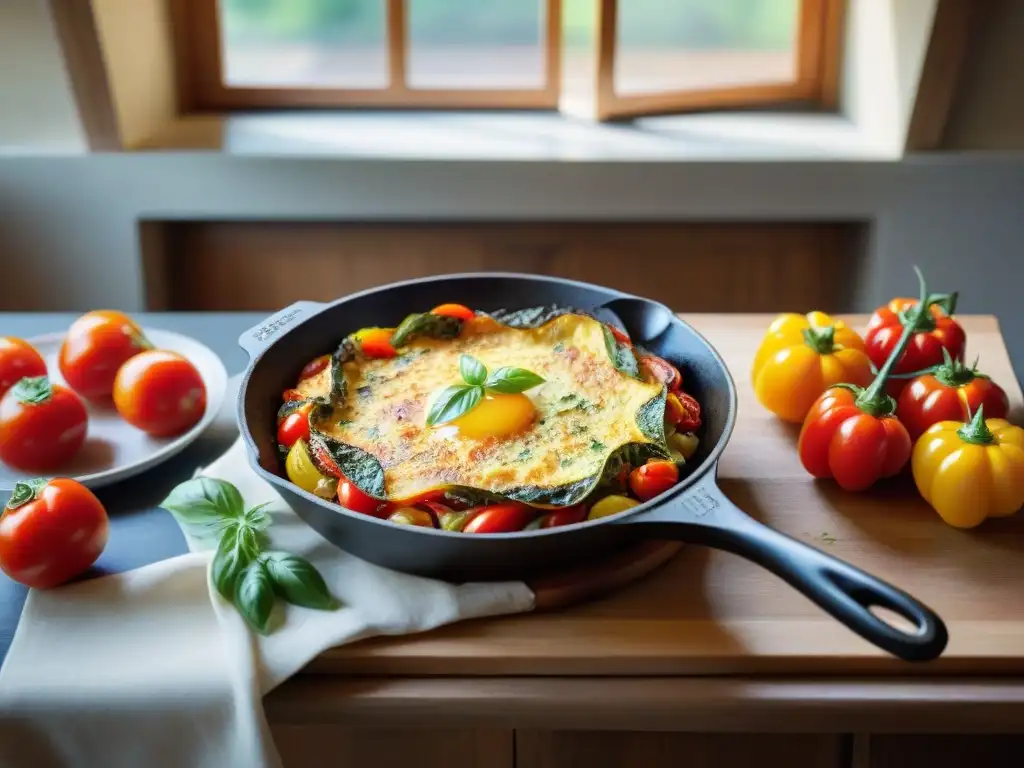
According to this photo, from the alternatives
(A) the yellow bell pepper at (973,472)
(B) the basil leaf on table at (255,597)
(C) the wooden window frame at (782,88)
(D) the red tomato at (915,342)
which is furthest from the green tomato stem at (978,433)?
(C) the wooden window frame at (782,88)

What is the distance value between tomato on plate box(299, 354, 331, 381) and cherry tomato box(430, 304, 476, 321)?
0.19m

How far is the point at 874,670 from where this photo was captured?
1.29m

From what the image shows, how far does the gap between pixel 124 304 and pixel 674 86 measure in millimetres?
1711

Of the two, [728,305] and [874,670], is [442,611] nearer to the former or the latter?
[874,670]

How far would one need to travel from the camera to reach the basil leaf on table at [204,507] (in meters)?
1.44

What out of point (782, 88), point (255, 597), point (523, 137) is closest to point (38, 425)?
point (255, 597)

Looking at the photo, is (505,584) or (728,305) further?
(728,305)

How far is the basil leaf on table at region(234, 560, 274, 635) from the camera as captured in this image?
1281mm

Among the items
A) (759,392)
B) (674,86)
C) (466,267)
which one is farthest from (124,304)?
(759,392)

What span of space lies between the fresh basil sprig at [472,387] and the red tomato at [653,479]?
232mm

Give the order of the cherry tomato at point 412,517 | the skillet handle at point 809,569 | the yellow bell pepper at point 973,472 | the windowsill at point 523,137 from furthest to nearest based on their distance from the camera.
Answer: the windowsill at point 523,137
the yellow bell pepper at point 973,472
the cherry tomato at point 412,517
the skillet handle at point 809,569

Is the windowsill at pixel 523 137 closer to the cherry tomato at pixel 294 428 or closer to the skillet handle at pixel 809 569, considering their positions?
the cherry tomato at pixel 294 428

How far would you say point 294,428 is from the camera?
1.50 m

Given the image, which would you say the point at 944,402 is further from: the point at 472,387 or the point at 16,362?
the point at 16,362
